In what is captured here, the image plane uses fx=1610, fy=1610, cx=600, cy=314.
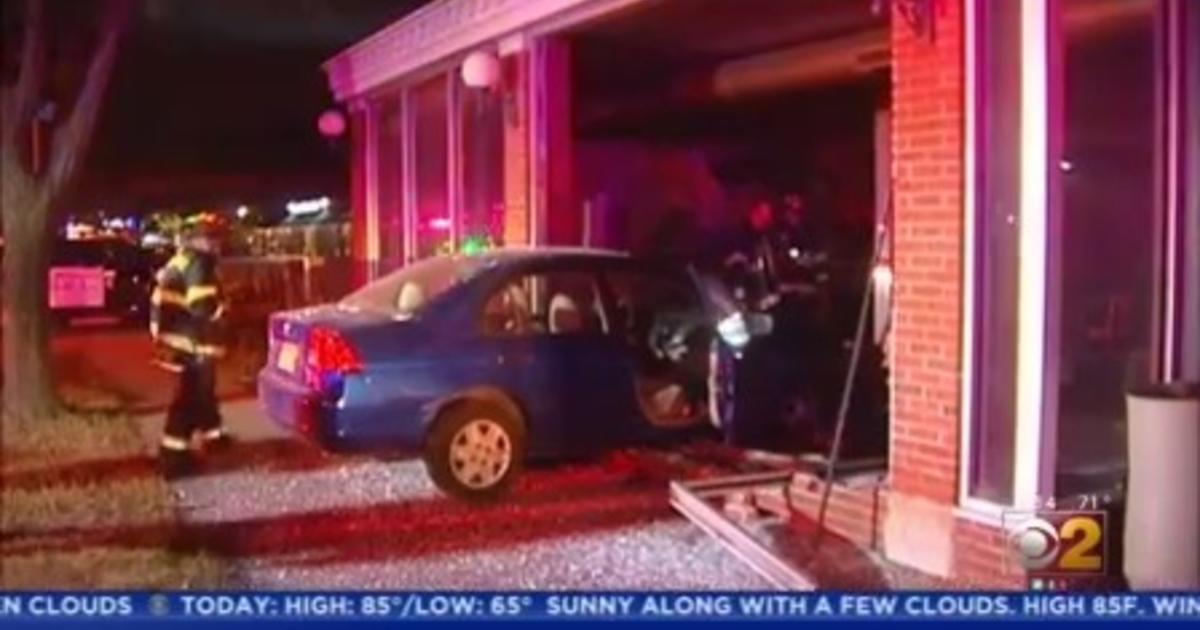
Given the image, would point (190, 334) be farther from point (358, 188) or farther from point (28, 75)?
point (28, 75)

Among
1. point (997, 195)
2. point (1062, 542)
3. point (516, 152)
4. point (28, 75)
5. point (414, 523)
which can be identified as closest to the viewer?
point (1062, 542)

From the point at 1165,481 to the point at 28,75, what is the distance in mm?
2255

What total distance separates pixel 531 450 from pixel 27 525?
976mm

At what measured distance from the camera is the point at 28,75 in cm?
315

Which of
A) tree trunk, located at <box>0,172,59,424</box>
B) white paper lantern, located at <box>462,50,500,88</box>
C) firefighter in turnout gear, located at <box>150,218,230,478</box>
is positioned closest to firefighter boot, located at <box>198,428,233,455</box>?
firefighter in turnout gear, located at <box>150,218,230,478</box>

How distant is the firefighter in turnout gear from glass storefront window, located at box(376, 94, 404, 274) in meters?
0.30

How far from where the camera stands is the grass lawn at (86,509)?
290cm

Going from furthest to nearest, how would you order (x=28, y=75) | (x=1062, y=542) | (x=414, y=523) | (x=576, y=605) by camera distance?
1. (x=28, y=75)
2. (x=414, y=523)
3. (x=1062, y=542)
4. (x=576, y=605)

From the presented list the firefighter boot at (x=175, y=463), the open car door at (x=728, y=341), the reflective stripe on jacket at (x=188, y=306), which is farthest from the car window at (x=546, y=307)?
the firefighter boot at (x=175, y=463)

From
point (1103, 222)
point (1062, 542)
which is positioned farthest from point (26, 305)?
point (1103, 222)

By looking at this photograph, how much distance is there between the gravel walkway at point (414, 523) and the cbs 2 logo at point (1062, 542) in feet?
1.55

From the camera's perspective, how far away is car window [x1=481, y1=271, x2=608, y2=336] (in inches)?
116

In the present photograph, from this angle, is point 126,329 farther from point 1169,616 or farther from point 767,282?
point 1169,616

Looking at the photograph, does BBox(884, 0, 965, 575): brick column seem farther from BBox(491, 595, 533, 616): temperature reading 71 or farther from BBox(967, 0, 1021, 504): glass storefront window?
BBox(491, 595, 533, 616): temperature reading 71
